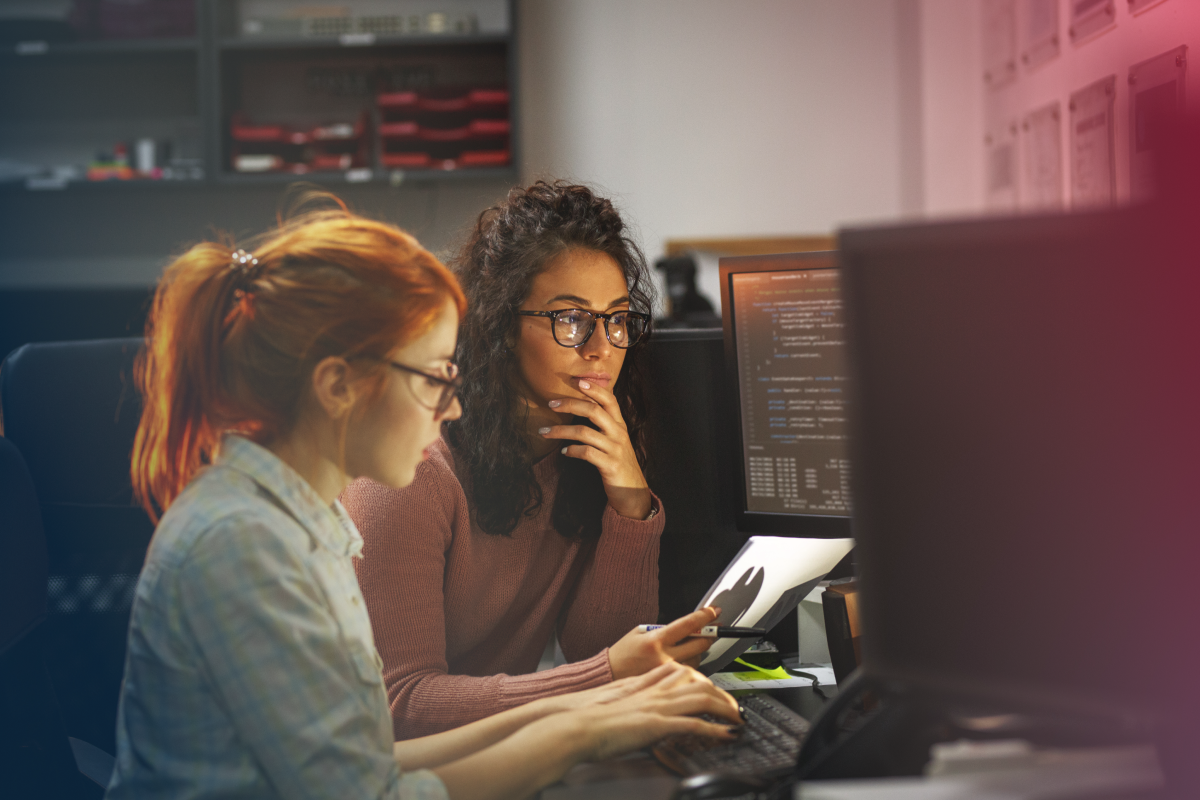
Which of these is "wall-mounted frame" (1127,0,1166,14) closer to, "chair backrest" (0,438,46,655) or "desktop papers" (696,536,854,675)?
"desktop papers" (696,536,854,675)

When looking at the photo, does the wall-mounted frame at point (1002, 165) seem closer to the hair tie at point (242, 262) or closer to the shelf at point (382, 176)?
the shelf at point (382, 176)

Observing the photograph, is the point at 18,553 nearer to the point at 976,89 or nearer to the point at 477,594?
the point at 477,594

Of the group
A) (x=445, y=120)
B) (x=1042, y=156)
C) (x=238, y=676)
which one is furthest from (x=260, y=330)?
(x=445, y=120)

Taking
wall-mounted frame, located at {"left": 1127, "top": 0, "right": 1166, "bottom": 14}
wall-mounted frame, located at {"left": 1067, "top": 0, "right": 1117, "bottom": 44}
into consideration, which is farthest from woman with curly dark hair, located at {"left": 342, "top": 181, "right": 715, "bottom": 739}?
wall-mounted frame, located at {"left": 1067, "top": 0, "right": 1117, "bottom": 44}

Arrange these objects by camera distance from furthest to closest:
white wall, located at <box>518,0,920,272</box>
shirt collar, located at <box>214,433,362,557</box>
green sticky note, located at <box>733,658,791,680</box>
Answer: white wall, located at <box>518,0,920,272</box>
green sticky note, located at <box>733,658,791,680</box>
shirt collar, located at <box>214,433,362,557</box>

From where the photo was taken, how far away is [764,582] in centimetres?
98

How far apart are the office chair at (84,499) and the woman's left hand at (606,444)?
0.70 metres

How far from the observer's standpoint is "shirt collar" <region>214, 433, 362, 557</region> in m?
0.64

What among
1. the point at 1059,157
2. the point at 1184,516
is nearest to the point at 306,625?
the point at 1184,516

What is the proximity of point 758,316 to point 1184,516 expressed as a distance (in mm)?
673

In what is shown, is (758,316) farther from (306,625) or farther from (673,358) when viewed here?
(306,625)

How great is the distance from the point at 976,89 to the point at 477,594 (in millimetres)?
2753

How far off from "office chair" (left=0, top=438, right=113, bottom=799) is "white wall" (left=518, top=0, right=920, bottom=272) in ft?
9.10

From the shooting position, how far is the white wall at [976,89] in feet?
6.26
